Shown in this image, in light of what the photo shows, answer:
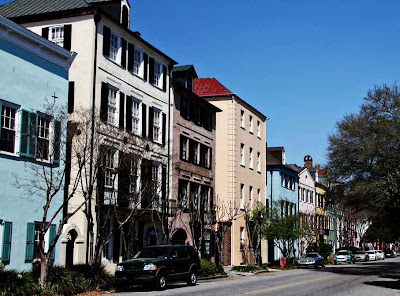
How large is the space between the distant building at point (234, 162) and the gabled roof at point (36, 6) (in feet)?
60.6

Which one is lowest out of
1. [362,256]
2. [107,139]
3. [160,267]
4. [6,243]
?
[362,256]

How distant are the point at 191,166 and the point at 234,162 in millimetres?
7349

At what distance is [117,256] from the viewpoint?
1129 inches

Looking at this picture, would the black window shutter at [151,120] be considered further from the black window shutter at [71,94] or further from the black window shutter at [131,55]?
the black window shutter at [71,94]

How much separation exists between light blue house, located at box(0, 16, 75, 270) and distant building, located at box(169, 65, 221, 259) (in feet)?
38.1

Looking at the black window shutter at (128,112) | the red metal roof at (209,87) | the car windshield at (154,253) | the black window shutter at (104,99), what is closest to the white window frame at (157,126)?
the black window shutter at (128,112)

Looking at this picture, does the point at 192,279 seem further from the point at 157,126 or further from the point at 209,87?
the point at 209,87

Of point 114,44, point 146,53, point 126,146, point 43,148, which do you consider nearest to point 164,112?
point 146,53

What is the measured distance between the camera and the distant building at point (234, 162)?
4434 cm

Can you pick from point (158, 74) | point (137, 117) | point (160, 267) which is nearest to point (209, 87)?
point (158, 74)

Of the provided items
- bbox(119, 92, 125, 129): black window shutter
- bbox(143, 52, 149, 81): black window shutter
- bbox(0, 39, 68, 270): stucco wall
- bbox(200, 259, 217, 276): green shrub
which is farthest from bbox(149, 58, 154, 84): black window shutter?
bbox(0, 39, 68, 270): stucco wall

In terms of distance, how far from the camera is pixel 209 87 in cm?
4691

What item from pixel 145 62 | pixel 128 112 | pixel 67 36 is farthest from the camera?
pixel 145 62

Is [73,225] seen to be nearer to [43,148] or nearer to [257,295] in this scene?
[43,148]
